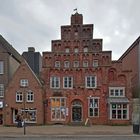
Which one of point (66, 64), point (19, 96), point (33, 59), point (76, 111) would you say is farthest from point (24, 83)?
point (33, 59)

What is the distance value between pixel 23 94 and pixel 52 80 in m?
4.88

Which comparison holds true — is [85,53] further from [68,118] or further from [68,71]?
[68,118]

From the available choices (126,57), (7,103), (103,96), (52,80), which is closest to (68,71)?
(52,80)

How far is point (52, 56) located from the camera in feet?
185

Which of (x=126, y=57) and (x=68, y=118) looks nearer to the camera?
(x=68, y=118)

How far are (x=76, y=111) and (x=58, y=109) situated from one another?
2.55 m

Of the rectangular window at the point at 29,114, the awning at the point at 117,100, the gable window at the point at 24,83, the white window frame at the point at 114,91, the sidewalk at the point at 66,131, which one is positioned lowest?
the sidewalk at the point at 66,131

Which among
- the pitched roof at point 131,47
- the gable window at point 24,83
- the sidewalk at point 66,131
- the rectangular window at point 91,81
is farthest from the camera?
the pitched roof at point 131,47

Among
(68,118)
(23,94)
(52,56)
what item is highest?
(52,56)

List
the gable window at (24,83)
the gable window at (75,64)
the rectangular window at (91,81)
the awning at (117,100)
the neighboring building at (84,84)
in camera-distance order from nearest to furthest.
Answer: the awning at (117,100) < the neighboring building at (84,84) < the gable window at (24,83) < the rectangular window at (91,81) < the gable window at (75,64)

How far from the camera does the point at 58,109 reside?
2185 inches

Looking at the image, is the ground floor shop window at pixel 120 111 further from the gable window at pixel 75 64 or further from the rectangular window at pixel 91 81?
the gable window at pixel 75 64

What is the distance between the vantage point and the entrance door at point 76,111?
181ft

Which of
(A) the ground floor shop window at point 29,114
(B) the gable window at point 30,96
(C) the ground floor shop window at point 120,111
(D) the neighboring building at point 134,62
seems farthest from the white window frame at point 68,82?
(D) the neighboring building at point 134,62
